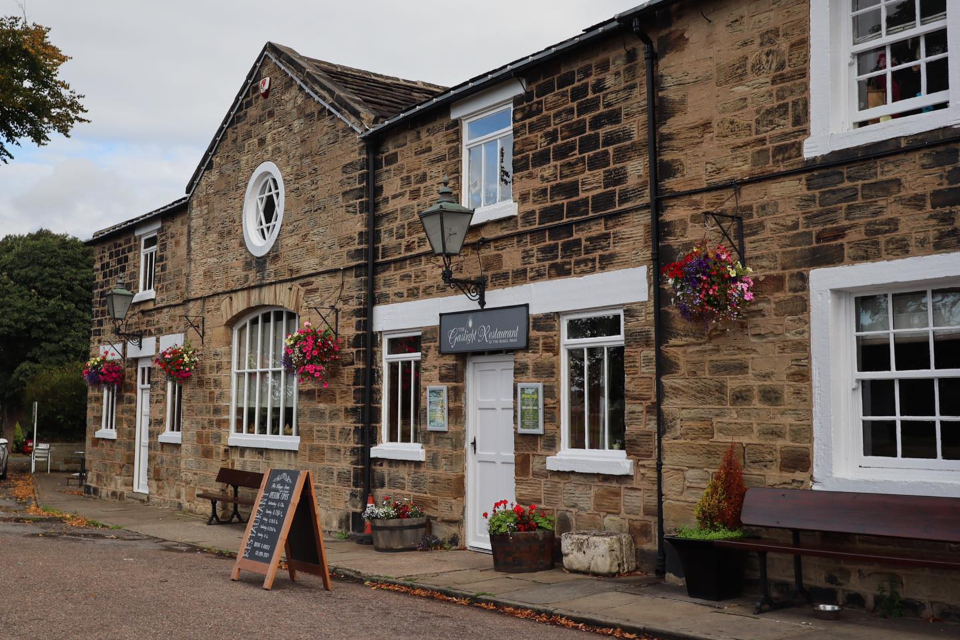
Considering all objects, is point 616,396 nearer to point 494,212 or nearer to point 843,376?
point 843,376

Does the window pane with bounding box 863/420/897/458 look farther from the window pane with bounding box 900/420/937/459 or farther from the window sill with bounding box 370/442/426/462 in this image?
the window sill with bounding box 370/442/426/462

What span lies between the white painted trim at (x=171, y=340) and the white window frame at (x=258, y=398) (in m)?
1.73

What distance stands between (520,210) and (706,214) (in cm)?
253

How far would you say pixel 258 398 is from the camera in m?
14.3

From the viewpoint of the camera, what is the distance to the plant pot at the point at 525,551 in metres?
9.10

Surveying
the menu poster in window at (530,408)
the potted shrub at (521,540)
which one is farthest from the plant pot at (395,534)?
the menu poster in window at (530,408)

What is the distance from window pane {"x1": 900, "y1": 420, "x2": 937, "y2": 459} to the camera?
22.6ft

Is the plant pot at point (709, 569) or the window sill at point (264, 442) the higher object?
the window sill at point (264, 442)

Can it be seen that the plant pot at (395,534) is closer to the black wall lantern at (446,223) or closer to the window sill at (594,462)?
the window sill at (594,462)

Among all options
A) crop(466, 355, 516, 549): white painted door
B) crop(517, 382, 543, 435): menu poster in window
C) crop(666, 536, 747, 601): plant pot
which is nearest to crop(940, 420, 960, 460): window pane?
crop(666, 536, 747, 601): plant pot

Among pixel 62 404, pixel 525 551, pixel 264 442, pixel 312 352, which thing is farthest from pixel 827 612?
pixel 62 404

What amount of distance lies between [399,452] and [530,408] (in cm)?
231

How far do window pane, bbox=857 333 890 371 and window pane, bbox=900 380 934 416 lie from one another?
8.0 inches

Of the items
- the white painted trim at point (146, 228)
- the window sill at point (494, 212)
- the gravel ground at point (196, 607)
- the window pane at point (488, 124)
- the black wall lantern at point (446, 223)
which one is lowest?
the gravel ground at point (196, 607)
